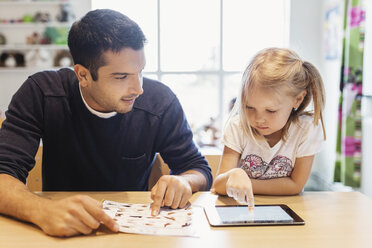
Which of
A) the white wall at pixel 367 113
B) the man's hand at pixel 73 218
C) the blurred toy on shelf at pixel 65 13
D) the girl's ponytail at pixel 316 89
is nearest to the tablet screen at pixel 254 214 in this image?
the man's hand at pixel 73 218

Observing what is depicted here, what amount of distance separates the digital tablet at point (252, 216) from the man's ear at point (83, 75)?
59cm

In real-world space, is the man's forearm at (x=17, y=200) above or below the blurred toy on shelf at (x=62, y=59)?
below

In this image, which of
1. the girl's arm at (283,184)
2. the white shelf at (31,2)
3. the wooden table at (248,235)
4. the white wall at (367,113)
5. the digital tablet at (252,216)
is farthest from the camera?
the white shelf at (31,2)

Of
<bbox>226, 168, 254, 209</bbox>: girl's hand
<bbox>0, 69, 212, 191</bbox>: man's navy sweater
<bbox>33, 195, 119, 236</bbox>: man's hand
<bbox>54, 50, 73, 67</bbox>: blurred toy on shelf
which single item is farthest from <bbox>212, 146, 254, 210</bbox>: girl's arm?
<bbox>54, 50, 73, 67</bbox>: blurred toy on shelf

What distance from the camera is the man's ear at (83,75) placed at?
130 cm

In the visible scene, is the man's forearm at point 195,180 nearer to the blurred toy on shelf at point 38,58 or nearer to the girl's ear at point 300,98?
the girl's ear at point 300,98

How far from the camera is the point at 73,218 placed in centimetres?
85

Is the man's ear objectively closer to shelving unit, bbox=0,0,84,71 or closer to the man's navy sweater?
the man's navy sweater

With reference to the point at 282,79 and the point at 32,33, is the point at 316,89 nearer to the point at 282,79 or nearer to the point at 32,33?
the point at 282,79

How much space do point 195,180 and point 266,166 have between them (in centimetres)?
28

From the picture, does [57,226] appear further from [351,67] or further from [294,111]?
[351,67]

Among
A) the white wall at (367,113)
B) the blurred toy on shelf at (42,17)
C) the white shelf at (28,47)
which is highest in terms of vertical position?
the blurred toy on shelf at (42,17)

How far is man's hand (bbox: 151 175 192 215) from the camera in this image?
3.31 feet

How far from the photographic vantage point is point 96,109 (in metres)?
1.37
